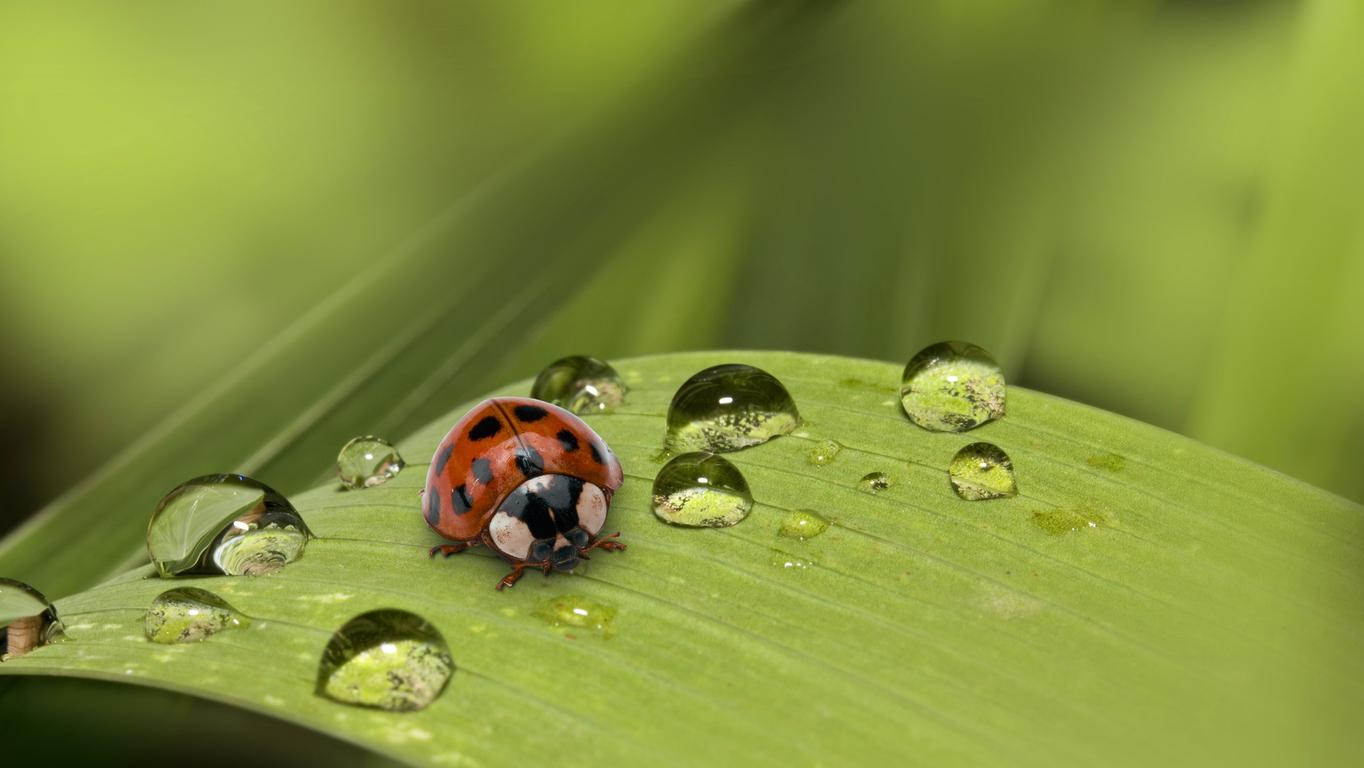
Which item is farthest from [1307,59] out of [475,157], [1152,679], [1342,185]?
[475,157]

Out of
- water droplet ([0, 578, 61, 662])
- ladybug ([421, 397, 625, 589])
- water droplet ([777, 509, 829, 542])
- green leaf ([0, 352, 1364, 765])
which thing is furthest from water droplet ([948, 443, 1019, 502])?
water droplet ([0, 578, 61, 662])

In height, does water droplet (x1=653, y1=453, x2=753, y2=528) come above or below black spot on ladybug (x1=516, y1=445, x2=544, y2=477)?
above

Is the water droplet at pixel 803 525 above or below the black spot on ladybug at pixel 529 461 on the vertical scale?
above

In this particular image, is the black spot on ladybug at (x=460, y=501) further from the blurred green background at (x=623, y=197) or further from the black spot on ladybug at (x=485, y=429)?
the blurred green background at (x=623, y=197)

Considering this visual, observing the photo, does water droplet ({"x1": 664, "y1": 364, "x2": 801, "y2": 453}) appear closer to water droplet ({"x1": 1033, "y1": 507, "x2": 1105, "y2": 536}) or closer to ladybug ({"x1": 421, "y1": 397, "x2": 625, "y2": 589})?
ladybug ({"x1": 421, "y1": 397, "x2": 625, "y2": 589})

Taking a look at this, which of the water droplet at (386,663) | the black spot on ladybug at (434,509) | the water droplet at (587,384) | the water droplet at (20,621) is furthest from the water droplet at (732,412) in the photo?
the water droplet at (20,621)
